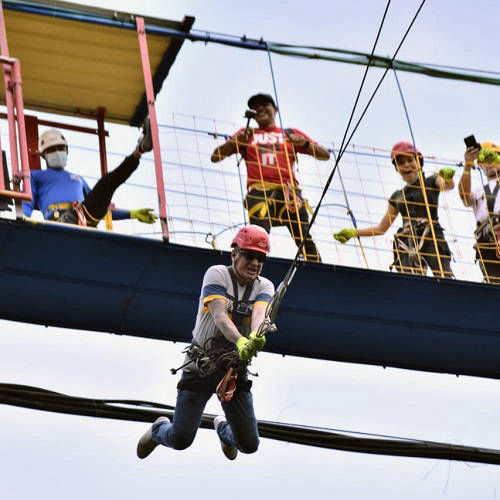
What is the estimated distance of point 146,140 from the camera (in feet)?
43.4

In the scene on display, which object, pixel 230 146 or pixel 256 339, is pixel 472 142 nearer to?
pixel 230 146

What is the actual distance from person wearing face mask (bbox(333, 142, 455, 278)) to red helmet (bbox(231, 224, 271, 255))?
126 inches

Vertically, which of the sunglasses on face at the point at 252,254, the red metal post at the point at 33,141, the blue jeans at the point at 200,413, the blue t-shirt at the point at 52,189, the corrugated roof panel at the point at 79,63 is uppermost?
the corrugated roof panel at the point at 79,63

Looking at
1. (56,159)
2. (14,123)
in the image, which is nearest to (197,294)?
(56,159)

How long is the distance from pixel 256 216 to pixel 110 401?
2.39 metres

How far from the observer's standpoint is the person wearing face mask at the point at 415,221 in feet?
44.2

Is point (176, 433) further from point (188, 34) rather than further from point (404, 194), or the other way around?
point (188, 34)

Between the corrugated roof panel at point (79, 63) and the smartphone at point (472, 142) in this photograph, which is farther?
the corrugated roof panel at point (79, 63)

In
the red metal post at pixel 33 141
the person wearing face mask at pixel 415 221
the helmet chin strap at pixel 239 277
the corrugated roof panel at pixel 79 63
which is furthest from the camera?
the red metal post at pixel 33 141

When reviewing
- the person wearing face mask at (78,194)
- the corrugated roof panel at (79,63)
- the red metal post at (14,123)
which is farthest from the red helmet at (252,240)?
the corrugated roof panel at (79,63)

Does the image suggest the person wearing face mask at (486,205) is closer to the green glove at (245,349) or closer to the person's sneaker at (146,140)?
the person's sneaker at (146,140)

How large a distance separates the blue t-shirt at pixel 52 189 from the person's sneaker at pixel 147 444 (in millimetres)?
2825

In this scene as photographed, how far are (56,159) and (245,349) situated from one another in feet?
17.2

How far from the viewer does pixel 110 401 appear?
1284 centimetres
